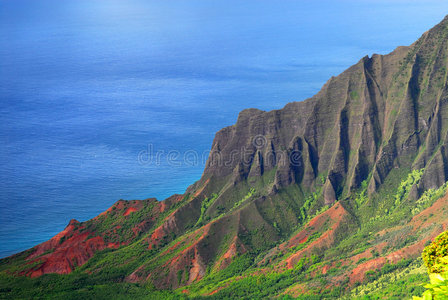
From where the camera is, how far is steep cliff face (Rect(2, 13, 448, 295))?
119 m

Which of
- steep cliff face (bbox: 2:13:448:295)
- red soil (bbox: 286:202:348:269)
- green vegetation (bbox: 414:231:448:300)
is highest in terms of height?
steep cliff face (bbox: 2:13:448:295)

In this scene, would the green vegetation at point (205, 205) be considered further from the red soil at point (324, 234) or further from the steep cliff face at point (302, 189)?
the red soil at point (324, 234)

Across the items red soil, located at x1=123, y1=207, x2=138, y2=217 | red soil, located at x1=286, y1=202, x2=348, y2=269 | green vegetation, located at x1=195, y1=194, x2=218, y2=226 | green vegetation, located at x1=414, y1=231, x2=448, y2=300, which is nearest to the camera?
green vegetation, located at x1=414, y1=231, x2=448, y2=300

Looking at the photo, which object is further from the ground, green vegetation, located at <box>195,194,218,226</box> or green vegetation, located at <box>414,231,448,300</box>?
green vegetation, located at <box>195,194,218,226</box>

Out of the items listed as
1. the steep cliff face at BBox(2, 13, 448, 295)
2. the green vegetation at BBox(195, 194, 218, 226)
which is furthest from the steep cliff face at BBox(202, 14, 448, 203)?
the green vegetation at BBox(195, 194, 218, 226)

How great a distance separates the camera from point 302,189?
130375mm

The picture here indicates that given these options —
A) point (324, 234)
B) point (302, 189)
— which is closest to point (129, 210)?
point (302, 189)

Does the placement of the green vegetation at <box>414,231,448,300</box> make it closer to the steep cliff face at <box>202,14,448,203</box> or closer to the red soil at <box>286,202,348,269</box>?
the red soil at <box>286,202,348,269</box>

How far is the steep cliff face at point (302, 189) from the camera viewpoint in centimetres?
11925

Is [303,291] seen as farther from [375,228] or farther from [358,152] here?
[358,152]

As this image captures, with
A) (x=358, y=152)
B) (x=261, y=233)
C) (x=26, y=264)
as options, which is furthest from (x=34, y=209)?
(x=358, y=152)

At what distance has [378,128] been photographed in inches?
5015

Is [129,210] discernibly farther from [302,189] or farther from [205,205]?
[302,189]

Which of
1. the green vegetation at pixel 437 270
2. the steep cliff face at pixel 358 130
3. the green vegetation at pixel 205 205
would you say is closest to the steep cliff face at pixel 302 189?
the steep cliff face at pixel 358 130
